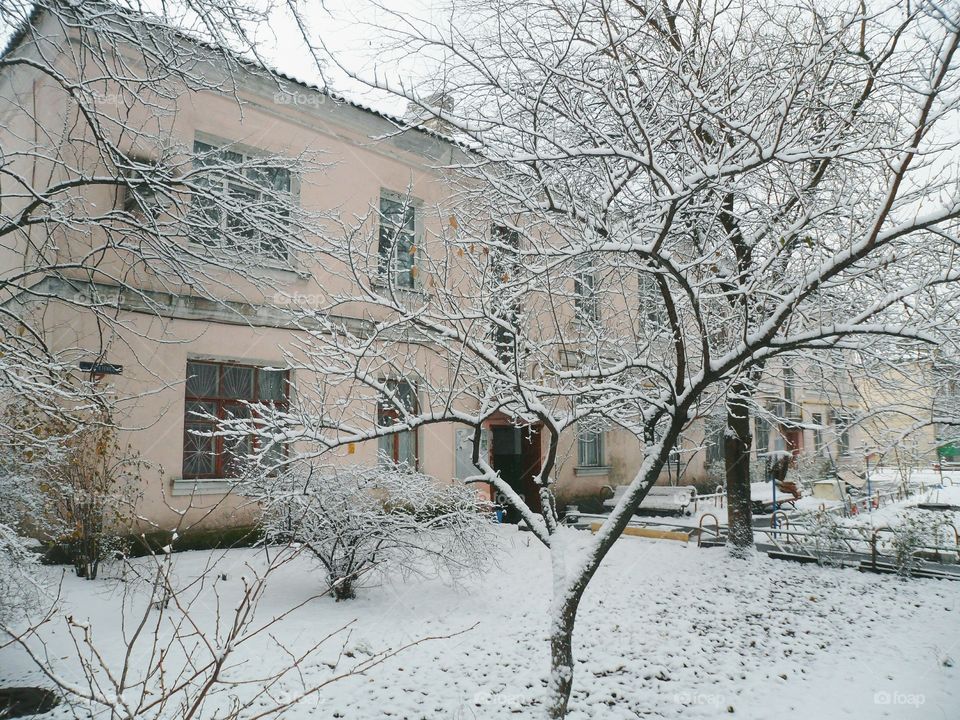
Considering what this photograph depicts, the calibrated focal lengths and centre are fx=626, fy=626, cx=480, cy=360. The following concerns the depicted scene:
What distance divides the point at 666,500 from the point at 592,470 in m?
2.07

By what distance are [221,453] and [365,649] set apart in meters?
5.23

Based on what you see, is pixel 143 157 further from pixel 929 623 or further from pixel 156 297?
pixel 929 623

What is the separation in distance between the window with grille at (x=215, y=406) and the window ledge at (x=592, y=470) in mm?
8719

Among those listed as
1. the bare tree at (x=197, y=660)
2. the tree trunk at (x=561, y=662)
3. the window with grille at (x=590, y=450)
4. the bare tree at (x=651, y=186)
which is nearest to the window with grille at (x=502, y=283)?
the bare tree at (x=651, y=186)

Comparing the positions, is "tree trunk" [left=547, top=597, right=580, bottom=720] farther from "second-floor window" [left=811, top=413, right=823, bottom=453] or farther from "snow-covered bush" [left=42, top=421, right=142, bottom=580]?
"snow-covered bush" [left=42, top=421, right=142, bottom=580]

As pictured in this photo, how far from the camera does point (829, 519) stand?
1066 centimetres

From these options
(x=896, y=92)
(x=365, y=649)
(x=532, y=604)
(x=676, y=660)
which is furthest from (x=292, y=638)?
(x=896, y=92)

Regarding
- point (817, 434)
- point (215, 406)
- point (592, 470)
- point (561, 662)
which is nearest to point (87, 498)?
point (215, 406)

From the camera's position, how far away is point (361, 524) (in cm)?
698

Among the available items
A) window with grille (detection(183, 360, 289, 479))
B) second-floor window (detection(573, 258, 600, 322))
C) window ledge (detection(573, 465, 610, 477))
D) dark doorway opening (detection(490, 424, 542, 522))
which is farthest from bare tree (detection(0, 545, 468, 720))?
window ledge (detection(573, 465, 610, 477))

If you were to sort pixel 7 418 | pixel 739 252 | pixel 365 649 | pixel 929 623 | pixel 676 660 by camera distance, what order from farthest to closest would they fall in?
pixel 739 252, pixel 929 623, pixel 7 418, pixel 676 660, pixel 365 649

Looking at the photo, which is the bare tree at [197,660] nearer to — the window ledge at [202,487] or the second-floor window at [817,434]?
the window ledge at [202,487]

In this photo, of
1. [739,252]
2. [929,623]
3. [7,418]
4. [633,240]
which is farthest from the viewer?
[739,252]

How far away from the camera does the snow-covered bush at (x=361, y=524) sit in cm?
696
